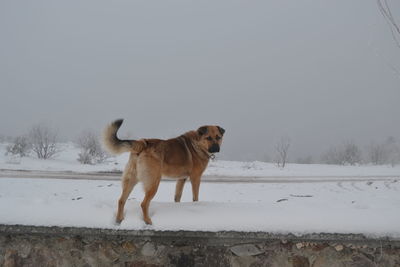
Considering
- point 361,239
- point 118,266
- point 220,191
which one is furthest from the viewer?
point 220,191

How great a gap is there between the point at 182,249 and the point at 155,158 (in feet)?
3.41

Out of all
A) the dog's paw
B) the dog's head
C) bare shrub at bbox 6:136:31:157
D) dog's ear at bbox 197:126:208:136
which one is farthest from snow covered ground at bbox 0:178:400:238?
bare shrub at bbox 6:136:31:157

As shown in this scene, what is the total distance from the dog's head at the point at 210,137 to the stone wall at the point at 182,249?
55.8 inches

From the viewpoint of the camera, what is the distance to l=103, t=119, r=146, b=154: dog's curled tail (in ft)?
10.6

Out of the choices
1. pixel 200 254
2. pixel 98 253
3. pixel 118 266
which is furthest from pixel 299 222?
pixel 98 253

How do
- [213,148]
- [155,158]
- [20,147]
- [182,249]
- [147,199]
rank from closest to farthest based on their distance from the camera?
[182,249]
[147,199]
[155,158]
[213,148]
[20,147]

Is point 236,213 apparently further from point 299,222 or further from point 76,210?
point 76,210

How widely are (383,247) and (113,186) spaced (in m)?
9.33

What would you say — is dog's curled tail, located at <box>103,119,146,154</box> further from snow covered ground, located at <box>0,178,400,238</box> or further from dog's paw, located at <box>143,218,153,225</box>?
dog's paw, located at <box>143,218,153,225</box>

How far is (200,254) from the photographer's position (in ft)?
9.23

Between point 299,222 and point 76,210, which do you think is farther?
point 76,210

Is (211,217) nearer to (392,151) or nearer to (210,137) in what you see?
(210,137)

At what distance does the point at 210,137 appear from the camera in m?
3.97

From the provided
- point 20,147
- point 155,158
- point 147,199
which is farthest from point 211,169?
point 20,147
